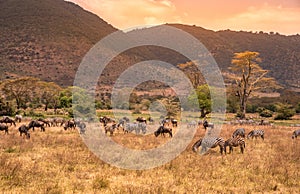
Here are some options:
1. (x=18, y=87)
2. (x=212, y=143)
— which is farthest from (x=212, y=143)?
(x=18, y=87)

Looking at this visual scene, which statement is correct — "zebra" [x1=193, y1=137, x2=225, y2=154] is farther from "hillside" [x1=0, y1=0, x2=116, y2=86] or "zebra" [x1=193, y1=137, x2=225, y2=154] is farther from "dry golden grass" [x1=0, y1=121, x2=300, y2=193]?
"hillside" [x1=0, y1=0, x2=116, y2=86]

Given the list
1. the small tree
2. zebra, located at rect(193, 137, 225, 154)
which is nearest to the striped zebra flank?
zebra, located at rect(193, 137, 225, 154)

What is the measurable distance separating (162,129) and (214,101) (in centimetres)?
3289

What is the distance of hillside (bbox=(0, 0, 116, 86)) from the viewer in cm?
9940

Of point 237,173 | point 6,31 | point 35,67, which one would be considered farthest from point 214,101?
point 6,31

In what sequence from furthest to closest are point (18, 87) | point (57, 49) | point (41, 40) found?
point (41, 40), point (57, 49), point (18, 87)

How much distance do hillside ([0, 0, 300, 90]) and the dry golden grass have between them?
256 ft

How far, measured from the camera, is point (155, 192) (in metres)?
9.41

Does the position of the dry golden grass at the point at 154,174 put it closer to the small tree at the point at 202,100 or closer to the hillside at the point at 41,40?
the small tree at the point at 202,100

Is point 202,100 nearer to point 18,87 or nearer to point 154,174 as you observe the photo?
point 18,87

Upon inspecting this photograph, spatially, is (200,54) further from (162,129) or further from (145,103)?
(162,129)

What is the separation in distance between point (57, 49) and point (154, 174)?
111 m

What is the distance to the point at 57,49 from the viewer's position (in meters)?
115

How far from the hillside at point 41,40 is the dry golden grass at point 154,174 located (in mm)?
78219
